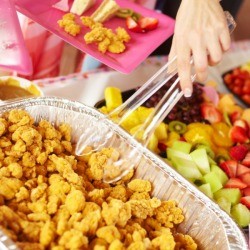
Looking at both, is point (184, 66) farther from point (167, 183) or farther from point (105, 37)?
point (105, 37)

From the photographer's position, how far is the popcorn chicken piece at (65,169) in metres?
0.89

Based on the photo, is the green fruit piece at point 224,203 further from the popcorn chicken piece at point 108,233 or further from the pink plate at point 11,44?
the pink plate at point 11,44

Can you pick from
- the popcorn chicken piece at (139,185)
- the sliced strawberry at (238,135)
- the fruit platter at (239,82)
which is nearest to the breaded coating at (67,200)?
the popcorn chicken piece at (139,185)

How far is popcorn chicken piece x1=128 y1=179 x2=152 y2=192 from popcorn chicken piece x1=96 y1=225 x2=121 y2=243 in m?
0.19

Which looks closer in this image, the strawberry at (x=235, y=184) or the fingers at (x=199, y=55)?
the fingers at (x=199, y=55)

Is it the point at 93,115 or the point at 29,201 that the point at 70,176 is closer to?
the point at 29,201

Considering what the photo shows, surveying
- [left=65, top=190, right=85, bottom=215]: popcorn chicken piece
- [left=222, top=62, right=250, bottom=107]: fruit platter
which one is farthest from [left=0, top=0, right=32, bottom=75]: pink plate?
[left=222, top=62, right=250, bottom=107]: fruit platter

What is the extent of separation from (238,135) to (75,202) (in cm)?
75

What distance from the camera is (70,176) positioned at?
895 mm

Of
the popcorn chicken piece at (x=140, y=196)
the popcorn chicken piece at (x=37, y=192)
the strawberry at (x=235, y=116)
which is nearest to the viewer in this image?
the popcorn chicken piece at (x=37, y=192)

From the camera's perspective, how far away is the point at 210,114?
146cm

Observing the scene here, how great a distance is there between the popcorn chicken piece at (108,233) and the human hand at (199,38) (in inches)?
14.0

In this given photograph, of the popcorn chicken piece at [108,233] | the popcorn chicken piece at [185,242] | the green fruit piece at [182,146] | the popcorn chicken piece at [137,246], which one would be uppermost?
the popcorn chicken piece at [108,233]

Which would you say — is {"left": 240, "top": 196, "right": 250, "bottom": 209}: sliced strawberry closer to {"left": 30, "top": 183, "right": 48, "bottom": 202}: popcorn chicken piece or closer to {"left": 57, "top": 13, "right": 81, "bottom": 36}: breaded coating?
{"left": 30, "top": 183, "right": 48, "bottom": 202}: popcorn chicken piece
